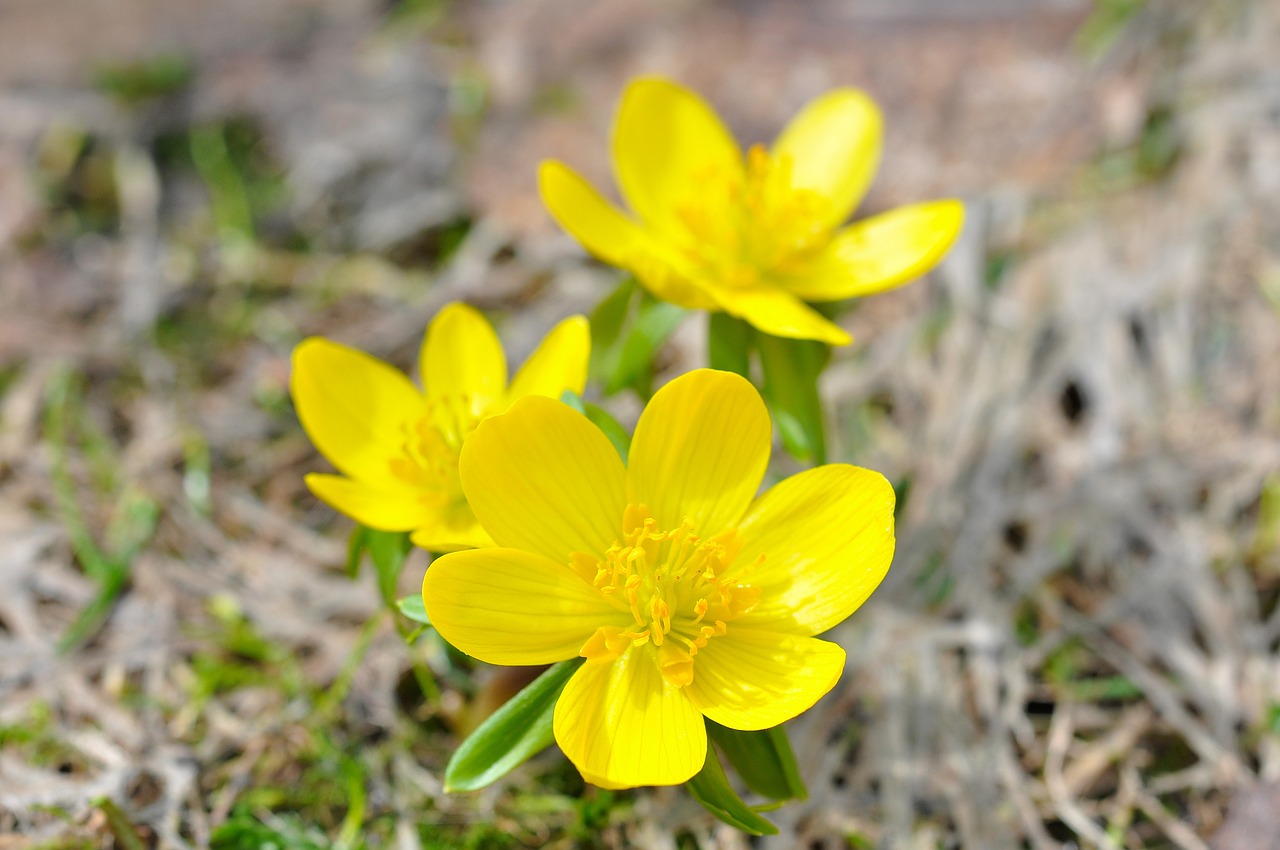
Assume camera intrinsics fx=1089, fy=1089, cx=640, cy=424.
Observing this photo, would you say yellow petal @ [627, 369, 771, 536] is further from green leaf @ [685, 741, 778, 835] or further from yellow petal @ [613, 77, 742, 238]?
yellow petal @ [613, 77, 742, 238]

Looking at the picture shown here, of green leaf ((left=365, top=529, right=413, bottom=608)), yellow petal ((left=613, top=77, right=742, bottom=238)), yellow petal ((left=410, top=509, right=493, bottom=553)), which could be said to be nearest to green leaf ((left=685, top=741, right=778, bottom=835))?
yellow petal ((left=410, top=509, right=493, bottom=553))

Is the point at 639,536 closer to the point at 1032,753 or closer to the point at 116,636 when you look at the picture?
the point at 1032,753

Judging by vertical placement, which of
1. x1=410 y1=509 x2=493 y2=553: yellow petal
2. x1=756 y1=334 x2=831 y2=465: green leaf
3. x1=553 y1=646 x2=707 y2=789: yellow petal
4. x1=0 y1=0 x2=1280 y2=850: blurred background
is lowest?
x1=0 y1=0 x2=1280 y2=850: blurred background

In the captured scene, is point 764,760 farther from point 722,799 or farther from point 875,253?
point 875,253

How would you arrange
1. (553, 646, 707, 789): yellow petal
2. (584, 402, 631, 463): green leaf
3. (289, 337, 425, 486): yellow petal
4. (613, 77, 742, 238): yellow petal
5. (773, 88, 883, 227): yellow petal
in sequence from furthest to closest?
(773, 88, 883, 227): yellow petal, (613, 77, 742, 238): yellow petal, (289, 337, 425, 486): yellow petal, (584, 402, 631, 463): green leaf, (553, 646, 707, 789): yellow petal

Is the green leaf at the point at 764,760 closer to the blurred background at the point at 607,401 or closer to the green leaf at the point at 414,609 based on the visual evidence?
the blurred background at the point at 607,401

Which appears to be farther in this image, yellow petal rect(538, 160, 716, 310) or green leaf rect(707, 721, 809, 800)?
yellow petal rect(538, 160, 716, 310)

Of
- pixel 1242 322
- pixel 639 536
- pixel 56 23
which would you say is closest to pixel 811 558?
pixel 639 536

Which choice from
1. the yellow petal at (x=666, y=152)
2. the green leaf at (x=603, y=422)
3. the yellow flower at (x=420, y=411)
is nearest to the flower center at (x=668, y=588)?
the green leaf at (x=603, y=422)
